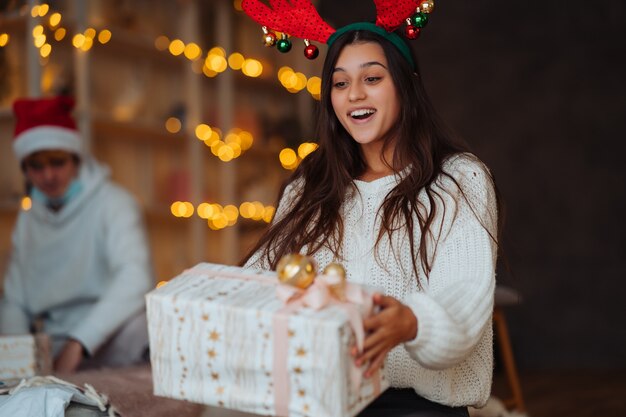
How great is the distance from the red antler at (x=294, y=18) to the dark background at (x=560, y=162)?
255 cm

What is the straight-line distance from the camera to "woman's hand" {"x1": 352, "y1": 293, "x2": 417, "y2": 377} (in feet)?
3.23

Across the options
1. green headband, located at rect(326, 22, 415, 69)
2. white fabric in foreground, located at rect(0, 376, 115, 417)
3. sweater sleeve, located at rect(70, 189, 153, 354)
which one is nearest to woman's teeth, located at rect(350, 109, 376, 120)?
green headband, located at rect(326, 22, 415, 69)

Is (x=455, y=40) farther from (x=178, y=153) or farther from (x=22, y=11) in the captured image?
(x=22, y=11)

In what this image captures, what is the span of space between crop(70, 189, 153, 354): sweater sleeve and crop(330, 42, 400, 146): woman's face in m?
1.18

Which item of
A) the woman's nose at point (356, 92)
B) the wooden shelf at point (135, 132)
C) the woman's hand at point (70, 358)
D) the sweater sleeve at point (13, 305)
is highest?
the woman's nose at point (356, 92)

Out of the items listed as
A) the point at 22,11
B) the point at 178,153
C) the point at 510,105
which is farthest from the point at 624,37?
the point at 22,11

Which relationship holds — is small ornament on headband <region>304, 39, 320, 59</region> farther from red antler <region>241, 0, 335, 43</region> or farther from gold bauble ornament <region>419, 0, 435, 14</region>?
gold bauble ornament <region>419, 0, 435, 14</region>

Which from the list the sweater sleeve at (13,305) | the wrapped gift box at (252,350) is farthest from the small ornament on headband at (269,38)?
the sweater sleeve at (13,305)

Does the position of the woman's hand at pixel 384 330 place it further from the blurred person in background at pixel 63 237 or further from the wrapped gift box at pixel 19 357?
the blurred person in background at pixel 63 237

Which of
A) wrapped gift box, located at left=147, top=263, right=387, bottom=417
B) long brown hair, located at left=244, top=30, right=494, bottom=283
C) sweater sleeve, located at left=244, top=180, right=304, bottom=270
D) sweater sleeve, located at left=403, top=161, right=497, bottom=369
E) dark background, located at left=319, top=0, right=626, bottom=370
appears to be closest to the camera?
wrapped gift box, located at left=147, top=263, right=387, bottom=417

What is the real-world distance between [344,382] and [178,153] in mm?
3372

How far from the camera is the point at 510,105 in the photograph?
13.5 feet

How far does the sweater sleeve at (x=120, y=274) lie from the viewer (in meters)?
2.33

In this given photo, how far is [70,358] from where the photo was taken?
2256mm
